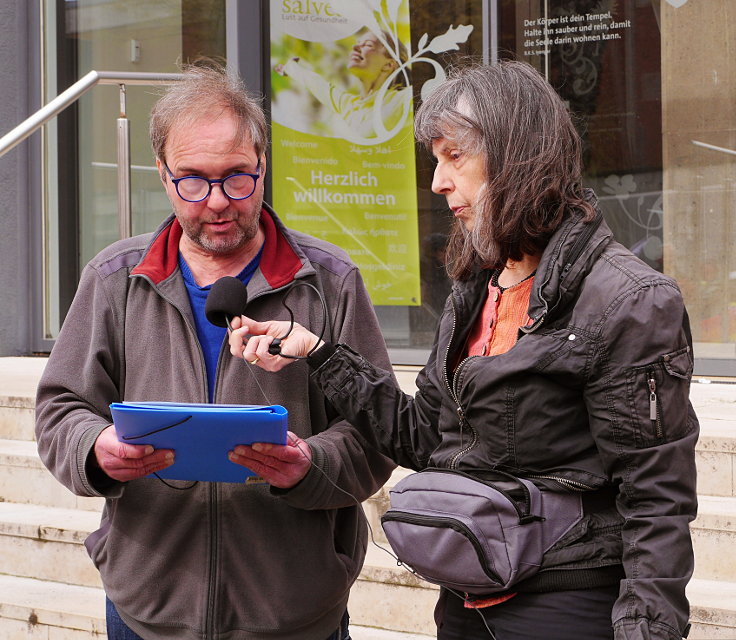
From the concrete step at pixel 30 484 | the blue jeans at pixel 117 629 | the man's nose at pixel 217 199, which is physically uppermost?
the man's nose at pixel 217 199

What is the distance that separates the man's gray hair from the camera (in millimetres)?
2652

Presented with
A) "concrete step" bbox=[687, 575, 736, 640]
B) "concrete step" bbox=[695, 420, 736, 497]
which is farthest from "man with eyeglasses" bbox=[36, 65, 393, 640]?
"concrete step" bbox=[695, 420, 736, 497]

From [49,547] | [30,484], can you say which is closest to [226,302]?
[49,547]

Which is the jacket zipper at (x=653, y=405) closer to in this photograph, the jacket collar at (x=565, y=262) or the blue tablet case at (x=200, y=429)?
the jacket collar at (x=565, y=262)

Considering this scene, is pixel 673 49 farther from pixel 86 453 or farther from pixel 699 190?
pixel 86 453

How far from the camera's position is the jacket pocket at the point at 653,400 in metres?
2.07

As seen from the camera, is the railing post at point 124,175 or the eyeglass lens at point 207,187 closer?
the eyeglass lens at point 207,187

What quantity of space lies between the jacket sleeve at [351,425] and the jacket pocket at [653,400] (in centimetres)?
66

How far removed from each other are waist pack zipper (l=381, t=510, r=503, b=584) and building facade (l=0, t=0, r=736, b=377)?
439 centimetres

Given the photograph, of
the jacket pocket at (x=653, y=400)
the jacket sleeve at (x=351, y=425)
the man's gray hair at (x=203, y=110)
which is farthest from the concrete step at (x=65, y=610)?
the man's gray hair at (x=203, y=110)

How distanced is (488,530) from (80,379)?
3.63 feet

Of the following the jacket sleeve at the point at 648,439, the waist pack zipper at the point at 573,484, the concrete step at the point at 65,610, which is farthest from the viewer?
the concrete step at the point at 65,610

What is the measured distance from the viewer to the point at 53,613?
450 cm

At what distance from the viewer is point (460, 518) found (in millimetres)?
2170
